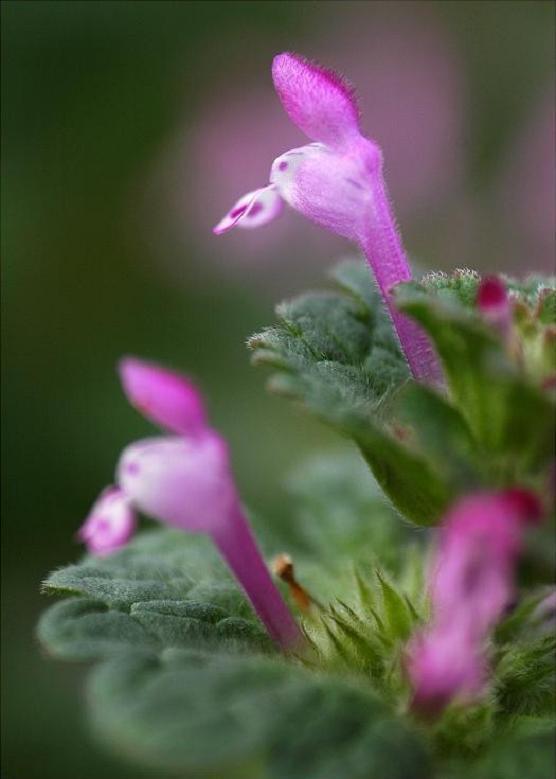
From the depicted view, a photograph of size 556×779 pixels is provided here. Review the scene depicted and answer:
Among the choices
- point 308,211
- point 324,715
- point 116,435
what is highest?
point 116,435

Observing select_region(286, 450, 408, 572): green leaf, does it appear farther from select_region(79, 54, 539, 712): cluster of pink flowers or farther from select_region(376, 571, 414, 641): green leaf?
select_region(79, 54, 539, 712): cluster of pink flowers

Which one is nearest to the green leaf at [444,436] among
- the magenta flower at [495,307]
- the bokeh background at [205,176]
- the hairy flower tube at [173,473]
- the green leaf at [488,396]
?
the green leaf at [488,396]

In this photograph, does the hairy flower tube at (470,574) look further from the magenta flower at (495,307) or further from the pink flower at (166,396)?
the pink flower at (166,396)

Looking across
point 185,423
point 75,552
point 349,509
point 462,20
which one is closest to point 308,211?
point 185,423

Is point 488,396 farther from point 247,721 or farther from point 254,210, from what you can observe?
point 254,210

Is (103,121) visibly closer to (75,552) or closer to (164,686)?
(75,552)

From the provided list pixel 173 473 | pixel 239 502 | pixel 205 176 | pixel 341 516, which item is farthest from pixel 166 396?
pixel 205 176

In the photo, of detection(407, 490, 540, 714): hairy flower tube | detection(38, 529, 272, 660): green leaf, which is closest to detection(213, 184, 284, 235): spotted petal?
→ detection(38, 529, 272, 660): green leaf
